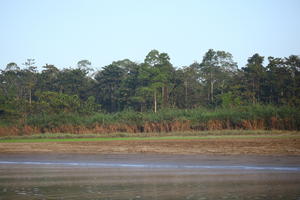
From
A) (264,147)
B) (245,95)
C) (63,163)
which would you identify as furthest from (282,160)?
(245,95)

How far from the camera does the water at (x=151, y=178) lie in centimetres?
1348

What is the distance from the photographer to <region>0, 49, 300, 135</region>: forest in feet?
138

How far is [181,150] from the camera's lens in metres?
26.0

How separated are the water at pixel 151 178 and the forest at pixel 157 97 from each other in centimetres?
1814

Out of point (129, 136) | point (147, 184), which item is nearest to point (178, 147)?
point (147, 184)

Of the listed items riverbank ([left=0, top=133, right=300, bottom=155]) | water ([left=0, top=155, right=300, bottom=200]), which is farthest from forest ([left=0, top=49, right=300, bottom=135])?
water ([left=0, top=155, right=300, bottom=200])

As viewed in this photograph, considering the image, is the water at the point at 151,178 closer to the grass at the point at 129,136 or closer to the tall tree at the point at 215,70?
the grass at the point at 129,136

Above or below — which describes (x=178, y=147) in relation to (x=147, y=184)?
above

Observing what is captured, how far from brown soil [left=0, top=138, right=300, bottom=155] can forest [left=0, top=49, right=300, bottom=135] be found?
11306 mm

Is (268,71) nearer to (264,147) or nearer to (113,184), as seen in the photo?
(264,147)

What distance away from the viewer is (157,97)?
77562 mm

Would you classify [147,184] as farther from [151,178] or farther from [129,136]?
[129,136]

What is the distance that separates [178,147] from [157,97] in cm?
5062

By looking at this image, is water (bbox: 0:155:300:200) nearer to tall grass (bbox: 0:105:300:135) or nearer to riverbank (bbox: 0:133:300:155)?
riverbank (bbox: 0:133:300:155)
